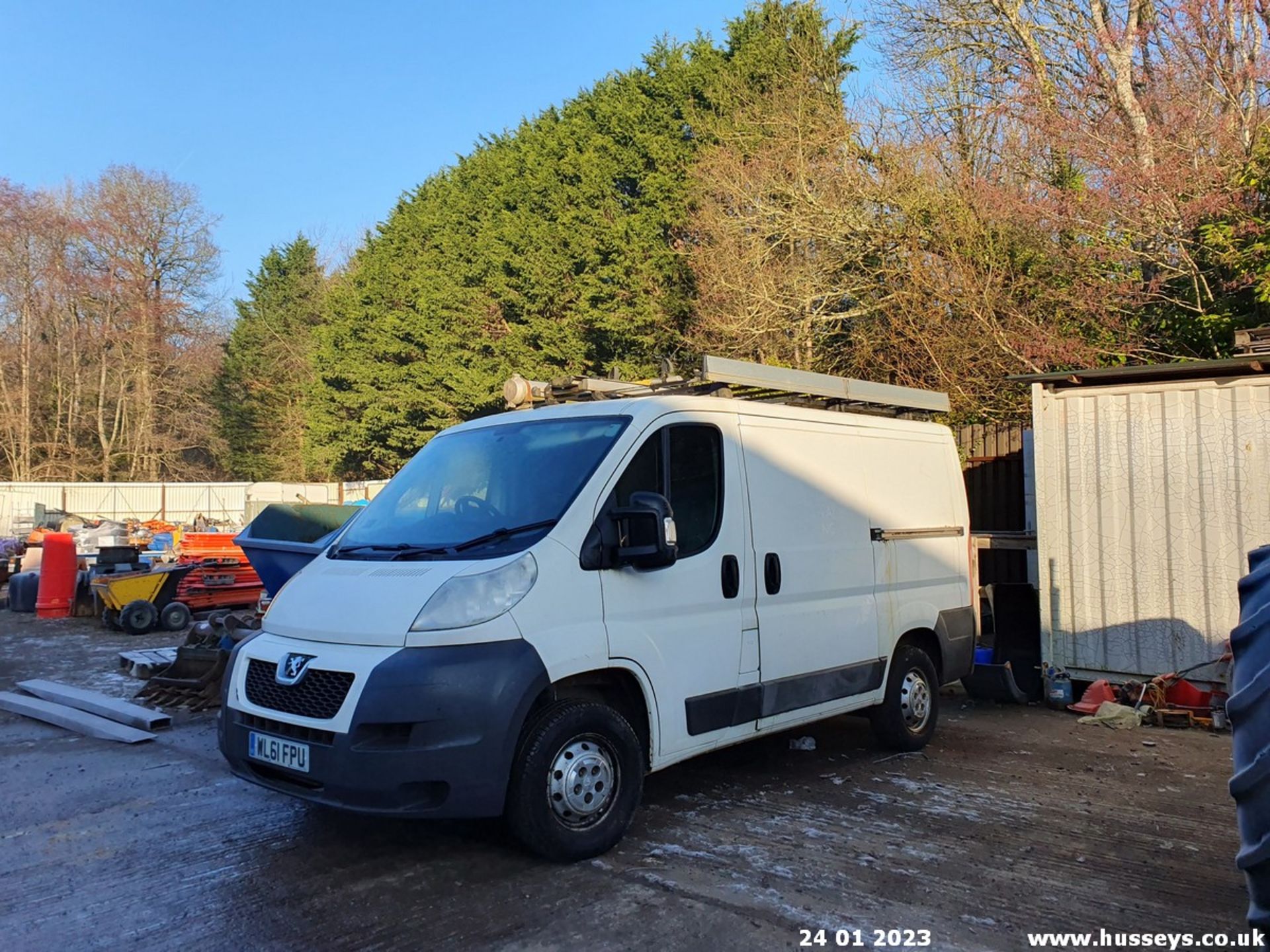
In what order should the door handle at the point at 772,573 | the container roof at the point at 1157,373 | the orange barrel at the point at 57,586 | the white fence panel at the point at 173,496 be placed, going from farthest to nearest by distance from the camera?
the white fence panel at the point at 173,496
the orange barrel at the point at 57,586
the container roof at the point at 1157,373
the door handle at the point at 772,573

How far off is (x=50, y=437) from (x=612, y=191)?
93.1 feet

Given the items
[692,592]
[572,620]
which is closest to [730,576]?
[692,592]

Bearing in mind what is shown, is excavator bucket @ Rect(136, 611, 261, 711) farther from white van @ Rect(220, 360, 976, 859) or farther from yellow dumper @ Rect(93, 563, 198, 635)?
yellow dumper @ Rect(93, 563, 198, 635)

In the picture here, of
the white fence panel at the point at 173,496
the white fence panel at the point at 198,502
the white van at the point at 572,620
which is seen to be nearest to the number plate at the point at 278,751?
the white van at the point at 572,620

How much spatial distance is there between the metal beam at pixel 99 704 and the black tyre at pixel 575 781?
4.55 m

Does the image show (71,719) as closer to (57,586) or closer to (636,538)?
(636,538)

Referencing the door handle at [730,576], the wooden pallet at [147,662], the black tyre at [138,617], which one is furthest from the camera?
the black tyre at [138,617]

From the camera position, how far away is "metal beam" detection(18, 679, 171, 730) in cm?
709

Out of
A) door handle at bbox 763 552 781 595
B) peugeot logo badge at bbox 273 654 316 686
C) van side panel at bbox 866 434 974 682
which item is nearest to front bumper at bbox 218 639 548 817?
peugeot logo badge at bbox 273 654 316 686

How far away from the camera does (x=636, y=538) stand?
172 inches

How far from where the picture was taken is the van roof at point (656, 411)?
477cm

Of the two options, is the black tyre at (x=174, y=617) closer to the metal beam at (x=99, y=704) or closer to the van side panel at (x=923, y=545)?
the metal beam at (x=99, y=704)

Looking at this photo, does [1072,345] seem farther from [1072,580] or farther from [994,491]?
[1072,580]

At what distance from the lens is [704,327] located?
18.0m
